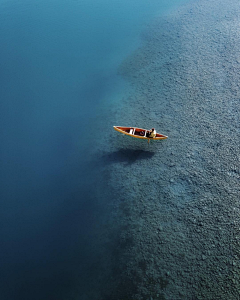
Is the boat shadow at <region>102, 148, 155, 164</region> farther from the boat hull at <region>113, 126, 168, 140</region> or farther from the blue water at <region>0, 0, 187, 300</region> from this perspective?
the blue water at <region>0, 0, 187, 300</region>

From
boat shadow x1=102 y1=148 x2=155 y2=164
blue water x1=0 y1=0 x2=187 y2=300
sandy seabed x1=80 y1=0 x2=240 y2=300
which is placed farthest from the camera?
boat shadow x1=102 y1=148 x2=155 y2=164

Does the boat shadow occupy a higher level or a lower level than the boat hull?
lower

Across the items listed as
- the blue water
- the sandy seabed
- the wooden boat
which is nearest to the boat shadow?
the sandy seabed

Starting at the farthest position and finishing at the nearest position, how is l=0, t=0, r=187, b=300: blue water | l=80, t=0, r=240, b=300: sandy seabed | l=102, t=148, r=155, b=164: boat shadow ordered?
1. l=102, t=148, r=155, b=164: boat shadow
2. l=0, t=0, r=187, b=300: blue water
3. l=80, t=0, r=240, b=300: sandy seabed

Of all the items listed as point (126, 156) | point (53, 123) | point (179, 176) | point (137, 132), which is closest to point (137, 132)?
point (137, 132)

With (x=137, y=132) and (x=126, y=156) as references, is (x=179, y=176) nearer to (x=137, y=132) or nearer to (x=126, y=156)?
(x=126, y=156)

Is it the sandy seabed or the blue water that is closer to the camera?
the sandy seabed
